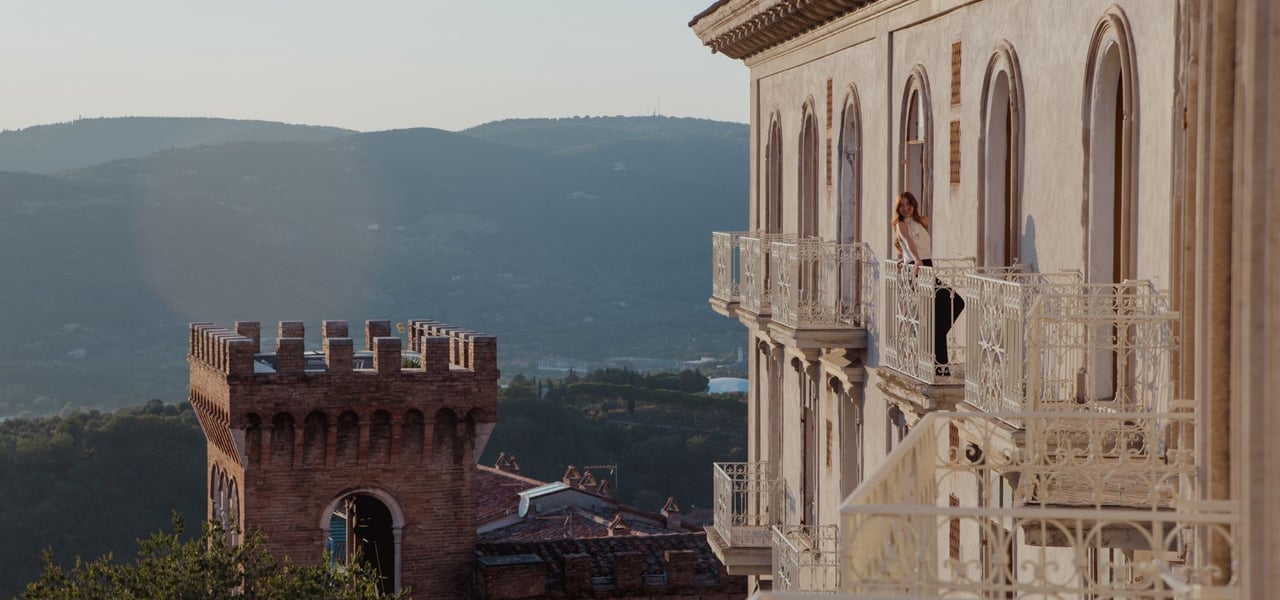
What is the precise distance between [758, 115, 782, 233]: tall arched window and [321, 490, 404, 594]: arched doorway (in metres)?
13.3

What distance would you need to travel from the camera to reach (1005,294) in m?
10.1

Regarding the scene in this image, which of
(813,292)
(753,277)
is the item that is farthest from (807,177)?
(753,277)

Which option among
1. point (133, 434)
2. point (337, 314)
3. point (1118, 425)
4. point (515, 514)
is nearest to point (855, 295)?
point (1118, 425)

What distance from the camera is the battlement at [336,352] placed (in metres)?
32.6

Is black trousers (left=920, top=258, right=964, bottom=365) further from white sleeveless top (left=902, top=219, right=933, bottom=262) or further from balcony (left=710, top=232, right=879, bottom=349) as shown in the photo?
balcony (left=710, top=232, right=879, bottom=349)

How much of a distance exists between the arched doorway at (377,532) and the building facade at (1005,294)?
11.2 metres

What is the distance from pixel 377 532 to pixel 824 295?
18.3m

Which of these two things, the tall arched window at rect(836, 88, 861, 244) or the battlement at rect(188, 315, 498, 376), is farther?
the battlement at rect(188, 315, 498, 376)

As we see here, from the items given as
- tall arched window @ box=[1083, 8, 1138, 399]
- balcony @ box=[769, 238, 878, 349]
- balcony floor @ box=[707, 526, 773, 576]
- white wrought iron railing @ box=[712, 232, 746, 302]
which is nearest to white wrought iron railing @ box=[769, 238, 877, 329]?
balcony @ box=[769, 238, 878, 349]

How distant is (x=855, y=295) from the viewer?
18.1 metres

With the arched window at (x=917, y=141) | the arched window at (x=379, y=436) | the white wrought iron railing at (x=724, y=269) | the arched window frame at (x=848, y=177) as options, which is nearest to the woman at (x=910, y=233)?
the arched window at (x=917, y=141)

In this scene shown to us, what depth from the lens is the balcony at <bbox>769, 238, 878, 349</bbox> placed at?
1725 cm

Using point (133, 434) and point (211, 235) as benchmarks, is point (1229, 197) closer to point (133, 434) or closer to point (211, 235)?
point (133, 434)

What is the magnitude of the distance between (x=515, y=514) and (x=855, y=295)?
25.3 m
